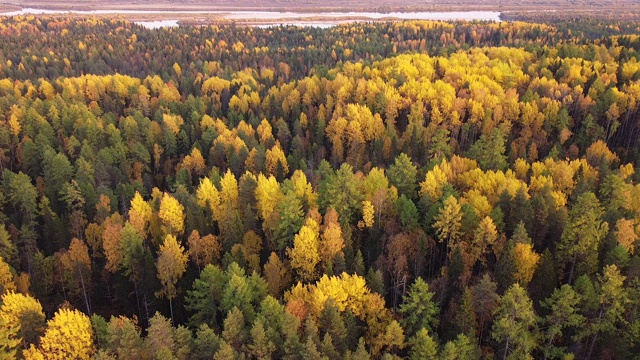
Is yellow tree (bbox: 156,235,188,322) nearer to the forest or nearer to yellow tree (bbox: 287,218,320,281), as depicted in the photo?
the forest

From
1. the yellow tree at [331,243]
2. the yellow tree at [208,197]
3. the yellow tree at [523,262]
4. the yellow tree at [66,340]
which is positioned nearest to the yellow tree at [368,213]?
the yellow tree at [331,243]

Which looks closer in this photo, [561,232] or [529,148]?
[561,232]

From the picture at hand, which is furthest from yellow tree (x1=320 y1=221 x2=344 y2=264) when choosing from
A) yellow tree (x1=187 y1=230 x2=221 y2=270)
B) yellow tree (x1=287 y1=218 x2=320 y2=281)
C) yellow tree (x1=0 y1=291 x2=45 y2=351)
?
yellow tree (x1=0 y1=291 x2=45 y2=351)

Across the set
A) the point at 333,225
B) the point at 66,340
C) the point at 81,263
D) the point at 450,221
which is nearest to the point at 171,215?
the point at 81,263

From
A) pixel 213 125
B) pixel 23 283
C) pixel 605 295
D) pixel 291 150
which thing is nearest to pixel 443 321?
pixel 605 295

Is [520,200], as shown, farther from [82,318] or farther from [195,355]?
[82,318]

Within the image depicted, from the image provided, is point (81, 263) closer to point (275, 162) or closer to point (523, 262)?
point (275, 162)
